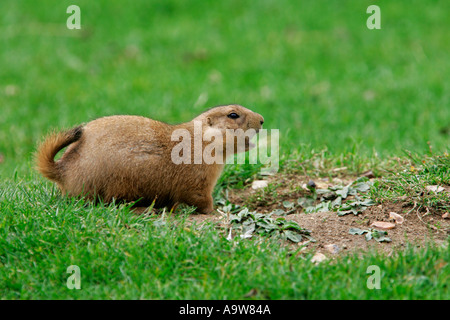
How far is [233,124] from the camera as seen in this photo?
480 centimetres

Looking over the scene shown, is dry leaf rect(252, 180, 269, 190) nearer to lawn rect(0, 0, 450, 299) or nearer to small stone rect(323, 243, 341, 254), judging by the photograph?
lawn rect(0, 0, 450, 299)

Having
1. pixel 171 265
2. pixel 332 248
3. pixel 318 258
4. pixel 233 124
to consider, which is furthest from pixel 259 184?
pixel 171 265

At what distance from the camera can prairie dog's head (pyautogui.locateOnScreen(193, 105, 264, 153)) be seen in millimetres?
4738

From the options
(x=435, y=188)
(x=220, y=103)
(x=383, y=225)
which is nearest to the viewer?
(x=383, y=225)

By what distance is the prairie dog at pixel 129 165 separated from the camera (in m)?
4.21

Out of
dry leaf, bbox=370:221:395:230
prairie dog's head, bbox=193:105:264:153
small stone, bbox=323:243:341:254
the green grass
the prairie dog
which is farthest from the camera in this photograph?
prairie dog's head, bbox=193:105:264:153

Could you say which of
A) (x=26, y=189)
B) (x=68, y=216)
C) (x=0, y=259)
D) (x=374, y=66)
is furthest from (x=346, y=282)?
(x=374, y=66)

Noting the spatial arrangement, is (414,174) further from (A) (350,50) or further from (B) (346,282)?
(A) (350,50)

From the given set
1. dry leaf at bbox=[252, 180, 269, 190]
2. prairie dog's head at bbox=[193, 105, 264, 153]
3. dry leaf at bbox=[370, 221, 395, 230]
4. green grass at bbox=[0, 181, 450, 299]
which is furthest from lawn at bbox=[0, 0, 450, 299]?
prairie dog's head at bbox=[193, 105, 264, 153]

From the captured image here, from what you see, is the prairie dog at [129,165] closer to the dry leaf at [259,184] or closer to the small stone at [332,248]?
the dry leaf at [259,184]

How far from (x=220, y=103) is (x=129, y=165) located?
3870mm

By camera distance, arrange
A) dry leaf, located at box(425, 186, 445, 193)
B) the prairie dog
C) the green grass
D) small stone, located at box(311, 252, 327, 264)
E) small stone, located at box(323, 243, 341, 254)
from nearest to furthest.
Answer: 1. the green grass
2. small stone, located at box(311, 252, 327, 264)
3. small stone, located at box(323, 243, 341, 254)
4. the prairie dog
5. dry leaf, located at box(425, 186, 445, 193)

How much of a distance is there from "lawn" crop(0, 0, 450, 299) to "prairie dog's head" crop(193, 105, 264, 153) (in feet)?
1.76

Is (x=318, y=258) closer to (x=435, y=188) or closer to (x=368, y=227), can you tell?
(x=368, y=227)
